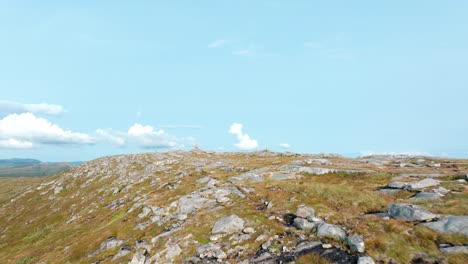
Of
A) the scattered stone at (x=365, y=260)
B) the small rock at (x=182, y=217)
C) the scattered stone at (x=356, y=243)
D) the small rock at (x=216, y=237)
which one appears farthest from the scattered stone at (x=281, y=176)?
the scattered stone at (x=365, y=260)

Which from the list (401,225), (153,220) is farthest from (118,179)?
(401,225)

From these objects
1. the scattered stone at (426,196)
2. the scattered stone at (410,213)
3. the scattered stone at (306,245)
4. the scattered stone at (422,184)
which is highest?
the scattered stone at (422,184)

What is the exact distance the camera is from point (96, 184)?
181ft

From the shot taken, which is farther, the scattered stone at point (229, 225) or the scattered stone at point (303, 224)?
the scattered stone at point (229, 225)

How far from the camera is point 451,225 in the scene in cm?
1661

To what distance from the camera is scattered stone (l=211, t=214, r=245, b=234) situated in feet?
70.6

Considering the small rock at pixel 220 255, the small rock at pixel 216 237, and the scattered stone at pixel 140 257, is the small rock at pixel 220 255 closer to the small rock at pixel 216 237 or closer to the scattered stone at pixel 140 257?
the small rock at pixel 216 237

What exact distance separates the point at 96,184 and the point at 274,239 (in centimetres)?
4612

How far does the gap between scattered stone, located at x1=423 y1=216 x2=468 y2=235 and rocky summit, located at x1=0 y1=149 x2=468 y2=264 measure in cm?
5

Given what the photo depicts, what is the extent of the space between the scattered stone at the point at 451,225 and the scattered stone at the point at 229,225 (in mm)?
11946

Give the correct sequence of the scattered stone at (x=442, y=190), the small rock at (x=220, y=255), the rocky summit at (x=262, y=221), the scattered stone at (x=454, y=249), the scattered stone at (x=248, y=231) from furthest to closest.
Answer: the scattered stone at (x=442, y=190) → the scattered stone at (x=248, y=231) → the small rock at (x=220, y=255) → the rocky summit at (x=262, y=221) → the scattered stone at (x=454, y=249)

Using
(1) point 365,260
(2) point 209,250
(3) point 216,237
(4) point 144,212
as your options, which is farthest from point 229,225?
(4) point 144,212

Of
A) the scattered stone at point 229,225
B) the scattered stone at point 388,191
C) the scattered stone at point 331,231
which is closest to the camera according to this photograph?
the scattered stone at point 331,231

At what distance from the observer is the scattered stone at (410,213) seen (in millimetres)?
18062
